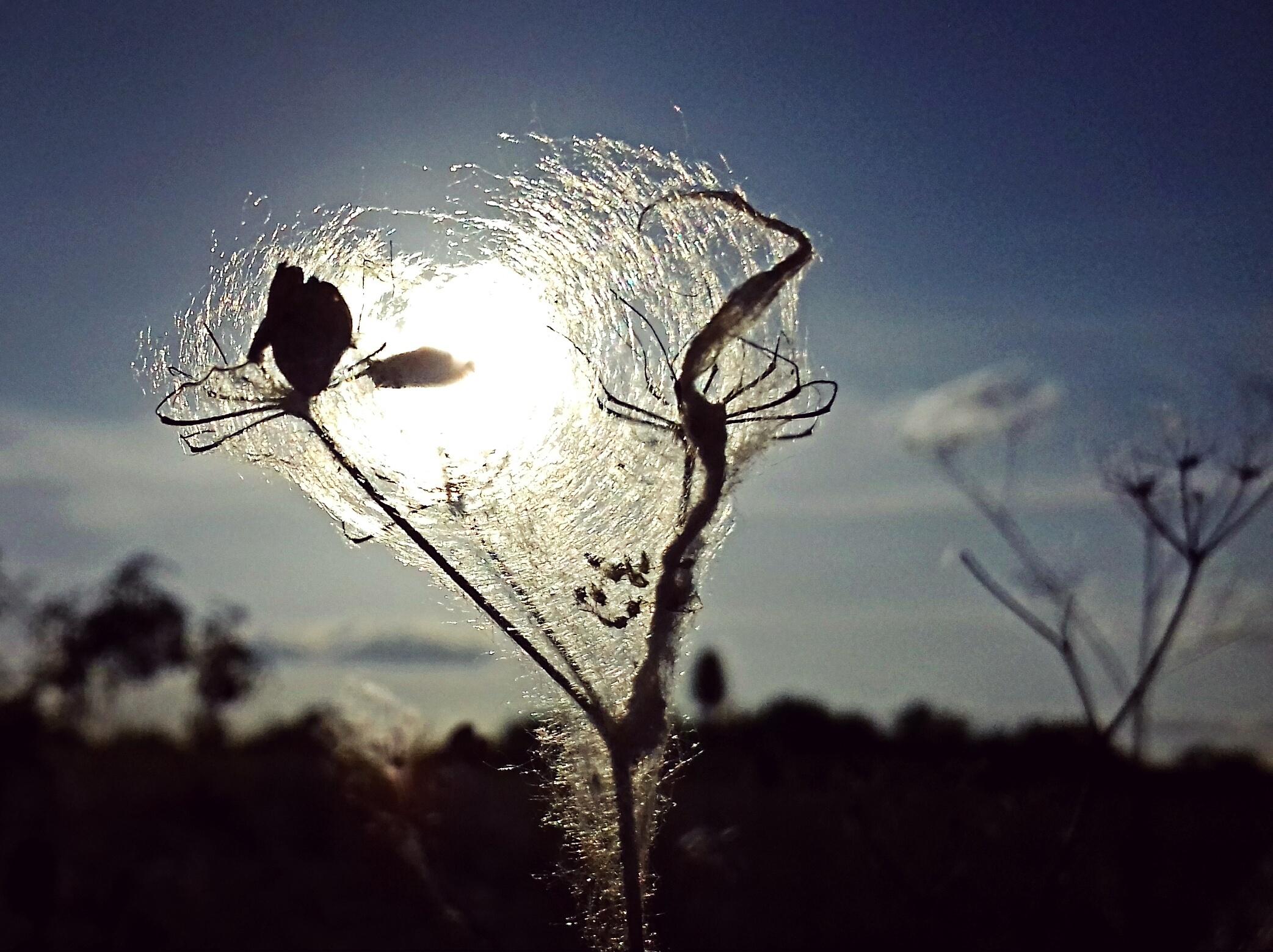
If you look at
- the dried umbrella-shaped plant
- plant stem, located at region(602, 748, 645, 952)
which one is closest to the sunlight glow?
the dried umbrella-shaped plant

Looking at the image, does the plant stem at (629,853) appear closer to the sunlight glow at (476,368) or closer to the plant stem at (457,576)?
the plant stem at (457,576)

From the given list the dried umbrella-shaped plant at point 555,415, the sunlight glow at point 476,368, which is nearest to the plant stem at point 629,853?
the dried umbrella-shaped plant at point 555,415

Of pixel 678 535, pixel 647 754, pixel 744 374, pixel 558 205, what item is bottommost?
pixel 647 754

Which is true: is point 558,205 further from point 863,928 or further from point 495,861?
point 495,861

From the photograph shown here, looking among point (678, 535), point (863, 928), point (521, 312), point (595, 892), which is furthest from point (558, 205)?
point (863, 928)

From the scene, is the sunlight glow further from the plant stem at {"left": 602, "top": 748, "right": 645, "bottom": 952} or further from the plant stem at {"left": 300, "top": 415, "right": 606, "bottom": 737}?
the plant stem at {"left": 602, "top": 748, "right": 645, "bottom": 952}

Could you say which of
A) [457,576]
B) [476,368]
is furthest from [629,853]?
[476,368]
